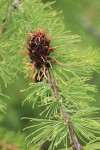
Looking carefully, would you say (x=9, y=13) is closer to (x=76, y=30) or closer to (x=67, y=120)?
(x=67, y=120)

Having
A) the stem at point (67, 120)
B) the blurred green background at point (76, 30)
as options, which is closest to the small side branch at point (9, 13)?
the stem at point (67, 120)

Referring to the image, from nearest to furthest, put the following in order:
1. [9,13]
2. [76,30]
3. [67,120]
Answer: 1. [67,120]
2. [9,13]
3. [76,30]

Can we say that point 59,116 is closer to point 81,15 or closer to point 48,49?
point 48,49

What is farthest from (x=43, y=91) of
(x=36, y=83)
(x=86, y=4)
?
(x=86, y=4)

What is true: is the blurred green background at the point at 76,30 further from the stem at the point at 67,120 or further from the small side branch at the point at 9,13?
the stem at the point at 67,120

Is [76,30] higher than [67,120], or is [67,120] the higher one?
[76,30]

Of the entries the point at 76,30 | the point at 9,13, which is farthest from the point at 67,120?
the point at 76,30

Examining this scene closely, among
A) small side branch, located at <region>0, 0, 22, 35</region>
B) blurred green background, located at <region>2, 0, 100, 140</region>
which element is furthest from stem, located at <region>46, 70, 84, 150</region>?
blurred green background, located at <region>2, 0, 100, 140</region>

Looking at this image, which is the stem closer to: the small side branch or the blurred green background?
the small side branch
